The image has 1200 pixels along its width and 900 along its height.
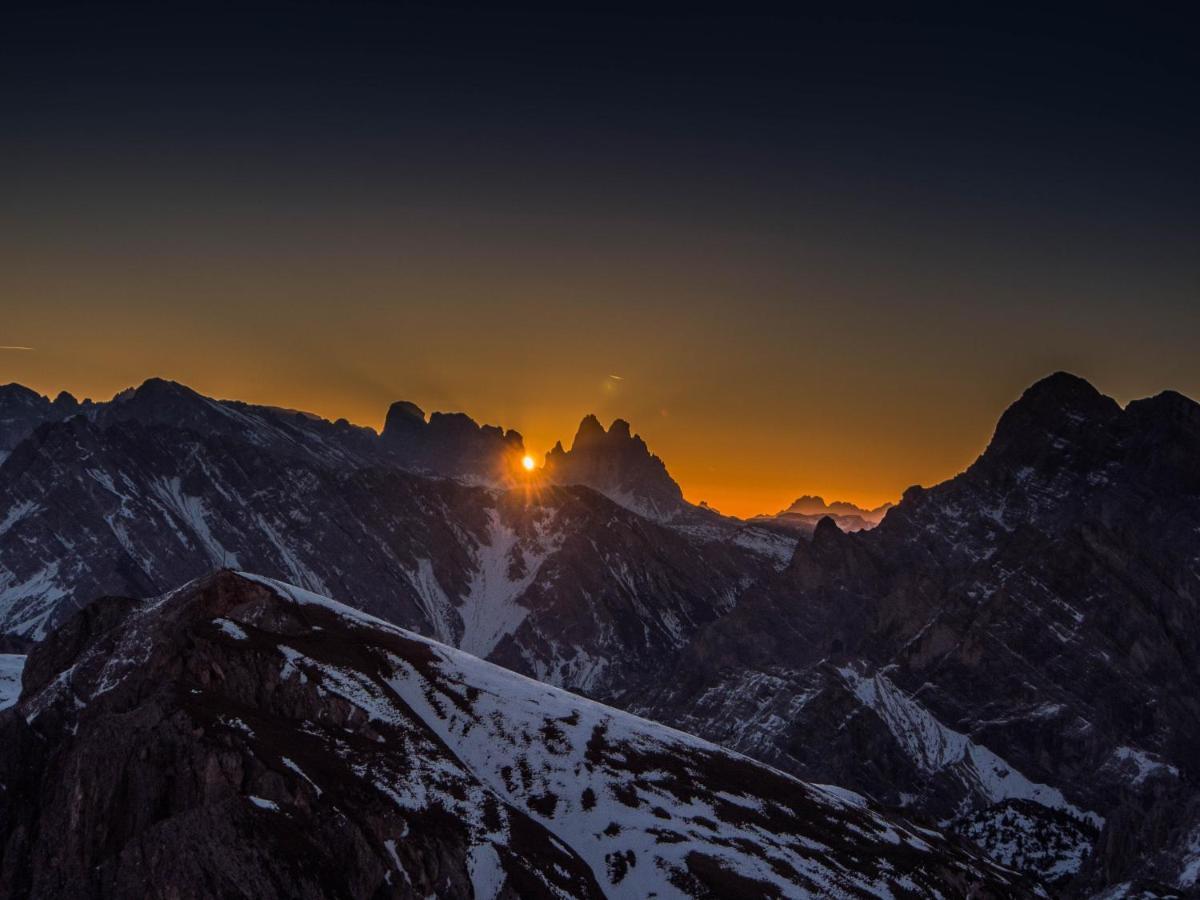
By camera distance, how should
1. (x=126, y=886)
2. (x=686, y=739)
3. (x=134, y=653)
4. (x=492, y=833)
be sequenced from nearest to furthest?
1. (x=126, y=886)
2. (x=492, y=833)
3. (x=134, y=653)
4. (x=686, y=739)

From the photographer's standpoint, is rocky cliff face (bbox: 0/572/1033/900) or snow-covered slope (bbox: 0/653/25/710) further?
snow-covered slope (bbox: 0/653/25/710)

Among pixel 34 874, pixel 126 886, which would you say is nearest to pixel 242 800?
pixel 126 886

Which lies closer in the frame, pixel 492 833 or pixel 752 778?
pixel 492 833

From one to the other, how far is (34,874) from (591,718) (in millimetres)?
85783

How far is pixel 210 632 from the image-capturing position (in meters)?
136

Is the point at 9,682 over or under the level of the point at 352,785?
over

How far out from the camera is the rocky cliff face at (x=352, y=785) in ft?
342

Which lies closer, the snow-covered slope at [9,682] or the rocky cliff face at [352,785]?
the rocky cliff face at [352,785]

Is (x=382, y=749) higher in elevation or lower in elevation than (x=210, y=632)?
lower

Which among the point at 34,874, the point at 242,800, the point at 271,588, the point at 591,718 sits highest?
the point at 271,588

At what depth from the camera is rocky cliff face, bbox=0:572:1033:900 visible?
10431 centimetres

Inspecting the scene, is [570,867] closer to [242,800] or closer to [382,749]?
[382,749]

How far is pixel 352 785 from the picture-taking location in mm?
116250

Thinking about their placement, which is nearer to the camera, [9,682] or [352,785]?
[352,785]
